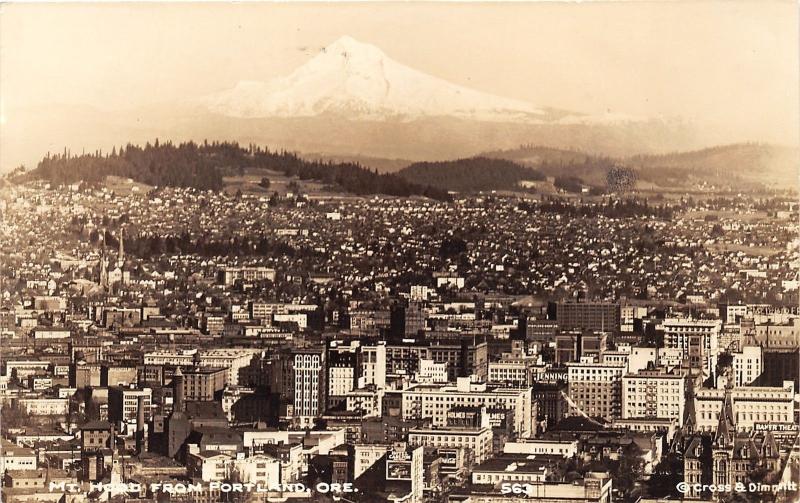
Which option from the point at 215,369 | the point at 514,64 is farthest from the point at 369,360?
the point at 514,64

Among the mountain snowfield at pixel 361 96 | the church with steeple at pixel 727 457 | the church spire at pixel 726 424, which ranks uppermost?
the mountain snowfield at pixel 361 96

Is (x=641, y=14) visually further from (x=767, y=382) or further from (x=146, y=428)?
(x=146, y=428)

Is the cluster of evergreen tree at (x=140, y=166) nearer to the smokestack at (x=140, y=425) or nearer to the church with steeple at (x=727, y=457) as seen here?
the smokestack at (x=140, y=425)

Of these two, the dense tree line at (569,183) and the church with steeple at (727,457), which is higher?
the dense tree line at (569,183)

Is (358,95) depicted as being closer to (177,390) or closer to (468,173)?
(468,173)

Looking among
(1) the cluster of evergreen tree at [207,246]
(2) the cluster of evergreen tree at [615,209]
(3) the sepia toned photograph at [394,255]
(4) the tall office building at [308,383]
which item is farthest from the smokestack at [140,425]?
(2) the cluster of evergreen tree at [615,209]

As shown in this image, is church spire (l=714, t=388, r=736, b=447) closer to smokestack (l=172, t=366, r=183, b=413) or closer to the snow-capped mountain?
the snow-capped mountain

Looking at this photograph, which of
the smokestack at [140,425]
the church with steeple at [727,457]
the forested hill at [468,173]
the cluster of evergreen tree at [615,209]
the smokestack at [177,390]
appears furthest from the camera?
the cluster of evergreen tree at [615,209]
